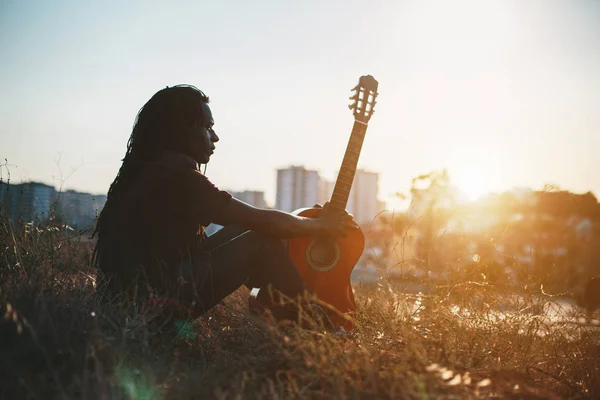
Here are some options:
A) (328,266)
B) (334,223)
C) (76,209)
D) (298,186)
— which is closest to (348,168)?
(334,223)

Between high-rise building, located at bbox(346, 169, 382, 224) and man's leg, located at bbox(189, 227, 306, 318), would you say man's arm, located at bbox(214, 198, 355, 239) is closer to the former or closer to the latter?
man's leg, located at bbox(189, 227, 306, 318)

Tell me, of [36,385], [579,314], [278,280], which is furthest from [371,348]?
[579,314]

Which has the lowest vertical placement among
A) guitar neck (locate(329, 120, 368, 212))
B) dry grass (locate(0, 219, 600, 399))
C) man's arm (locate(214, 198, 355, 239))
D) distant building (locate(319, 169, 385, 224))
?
dry grass (locate(0, 219, 600, 399))

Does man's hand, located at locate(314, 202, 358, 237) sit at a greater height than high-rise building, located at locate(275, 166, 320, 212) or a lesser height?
lesser

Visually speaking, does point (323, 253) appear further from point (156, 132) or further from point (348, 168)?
point (156, 132)

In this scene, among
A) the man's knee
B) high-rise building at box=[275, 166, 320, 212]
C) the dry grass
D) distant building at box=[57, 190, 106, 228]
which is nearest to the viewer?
the dry grass

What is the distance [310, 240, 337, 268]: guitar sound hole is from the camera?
3654 mm

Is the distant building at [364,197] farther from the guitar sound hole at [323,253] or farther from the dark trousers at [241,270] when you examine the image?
the dark trousers at [241,270]

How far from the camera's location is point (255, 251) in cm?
311

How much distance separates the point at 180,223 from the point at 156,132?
69 cm

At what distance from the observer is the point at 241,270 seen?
305cm

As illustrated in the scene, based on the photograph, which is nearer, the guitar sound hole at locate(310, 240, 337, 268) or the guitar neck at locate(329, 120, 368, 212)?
the guitar sound hole at locate(310, 240, 337, 268)

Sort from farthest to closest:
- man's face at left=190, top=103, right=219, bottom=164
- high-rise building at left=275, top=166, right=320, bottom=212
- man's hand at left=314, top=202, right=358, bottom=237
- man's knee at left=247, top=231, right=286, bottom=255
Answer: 1. high-rise building at left=275, top=166, right=320, bottom=212
2. man's hand at left=314, top=202, right=358, bottom=237
3. man's face at left=190, top=103, right=219, bottom=164
4. man's knee at left=247, top=231, right=286, bottom=255

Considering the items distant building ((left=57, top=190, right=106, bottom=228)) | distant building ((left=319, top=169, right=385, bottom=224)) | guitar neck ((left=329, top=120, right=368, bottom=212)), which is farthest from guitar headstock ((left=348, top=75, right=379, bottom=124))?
distant building ((left=319, top=169, right=385, bottom=224))
